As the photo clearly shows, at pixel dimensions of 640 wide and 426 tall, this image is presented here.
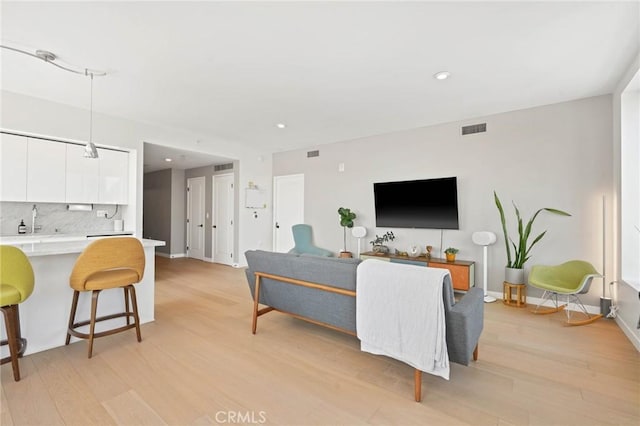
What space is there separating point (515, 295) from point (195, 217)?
7.07 metres

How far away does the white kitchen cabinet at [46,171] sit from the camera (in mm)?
3660

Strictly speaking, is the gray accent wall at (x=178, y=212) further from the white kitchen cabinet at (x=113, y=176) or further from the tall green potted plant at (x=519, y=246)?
the tall green potted plant at (x=519, y=246)

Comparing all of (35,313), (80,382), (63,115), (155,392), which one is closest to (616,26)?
(155,392)

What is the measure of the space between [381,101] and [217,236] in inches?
197

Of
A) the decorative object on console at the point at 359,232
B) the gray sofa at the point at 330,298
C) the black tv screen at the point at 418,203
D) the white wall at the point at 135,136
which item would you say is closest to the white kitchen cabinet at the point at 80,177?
the white wall at the point at 135,136

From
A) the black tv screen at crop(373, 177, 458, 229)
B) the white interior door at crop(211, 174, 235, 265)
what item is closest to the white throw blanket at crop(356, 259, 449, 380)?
the black tv screen at crop(373, 177, 458, 229)

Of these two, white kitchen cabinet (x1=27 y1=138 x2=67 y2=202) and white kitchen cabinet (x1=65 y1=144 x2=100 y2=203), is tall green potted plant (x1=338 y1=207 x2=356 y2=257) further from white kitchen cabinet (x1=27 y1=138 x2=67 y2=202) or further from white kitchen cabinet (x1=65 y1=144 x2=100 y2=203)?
white kitchen cabinet (x1=27 y1=138 x2=67 y2=202)

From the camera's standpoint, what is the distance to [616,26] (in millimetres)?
2225

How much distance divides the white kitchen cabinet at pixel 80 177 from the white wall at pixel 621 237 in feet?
20.8

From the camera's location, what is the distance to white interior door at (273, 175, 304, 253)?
6410 mm

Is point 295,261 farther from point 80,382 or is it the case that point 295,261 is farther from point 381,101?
point 381,101

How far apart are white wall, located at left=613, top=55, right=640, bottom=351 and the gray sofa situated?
1702 mm

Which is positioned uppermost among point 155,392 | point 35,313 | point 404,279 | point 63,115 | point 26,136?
point 63,115

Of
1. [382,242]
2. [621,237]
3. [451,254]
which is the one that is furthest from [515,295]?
[382,242]
